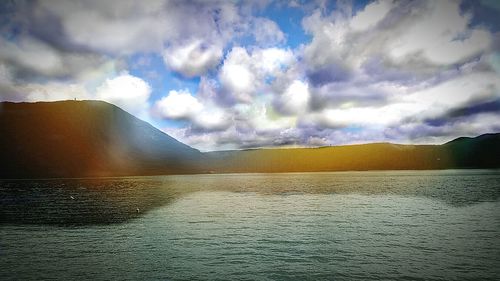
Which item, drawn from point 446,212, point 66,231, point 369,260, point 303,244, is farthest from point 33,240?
point 446,212

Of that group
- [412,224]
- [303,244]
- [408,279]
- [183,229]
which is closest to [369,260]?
[408,279]

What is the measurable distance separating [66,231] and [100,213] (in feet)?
→ 56.3

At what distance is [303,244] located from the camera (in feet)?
115

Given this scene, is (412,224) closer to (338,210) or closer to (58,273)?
(338,210)

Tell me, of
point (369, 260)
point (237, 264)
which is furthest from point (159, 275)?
point (369, 260)

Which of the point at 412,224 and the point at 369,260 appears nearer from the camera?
the point at 369,260

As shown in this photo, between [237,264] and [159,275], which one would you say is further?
[237,264]

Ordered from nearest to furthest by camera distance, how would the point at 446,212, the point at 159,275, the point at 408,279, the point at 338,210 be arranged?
the point at 408,279, the point at 159,275, the point at 446,212, the point at 338,210

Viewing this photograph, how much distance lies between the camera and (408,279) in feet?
78.4

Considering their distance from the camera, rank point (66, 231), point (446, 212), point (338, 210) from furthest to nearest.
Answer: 1. point (338, 210)
2. point (446, 212)
3. point (66, 231)

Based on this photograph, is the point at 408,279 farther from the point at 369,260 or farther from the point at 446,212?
the point at 446,212

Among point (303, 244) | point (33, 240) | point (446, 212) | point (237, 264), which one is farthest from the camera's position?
point (446, 212)

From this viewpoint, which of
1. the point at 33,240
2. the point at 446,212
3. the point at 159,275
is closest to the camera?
the point at 159,275

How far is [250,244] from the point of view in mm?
35094
